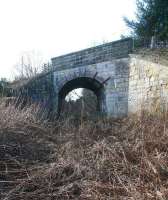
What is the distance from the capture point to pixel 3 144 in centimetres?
710

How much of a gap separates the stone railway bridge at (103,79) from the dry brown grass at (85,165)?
5.26 m

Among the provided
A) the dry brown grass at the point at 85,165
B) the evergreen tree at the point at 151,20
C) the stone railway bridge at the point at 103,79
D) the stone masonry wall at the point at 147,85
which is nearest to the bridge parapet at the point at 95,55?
the stone railway bridge at the point at 103,79

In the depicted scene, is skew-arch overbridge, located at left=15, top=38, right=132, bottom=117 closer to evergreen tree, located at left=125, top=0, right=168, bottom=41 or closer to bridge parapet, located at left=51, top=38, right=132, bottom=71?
bridge parapet, located at left=51, top=38, right=132, bottom=71

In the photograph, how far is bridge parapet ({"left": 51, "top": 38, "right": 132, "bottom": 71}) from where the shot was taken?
1445 centimetres

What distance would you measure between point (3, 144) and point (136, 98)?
275 inches

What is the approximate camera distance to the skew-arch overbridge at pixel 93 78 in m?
14.4

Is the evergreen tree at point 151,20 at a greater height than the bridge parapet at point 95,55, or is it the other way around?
the evergreen tree at point 151,20

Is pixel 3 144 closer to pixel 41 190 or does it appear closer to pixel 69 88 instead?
pixel 41 190

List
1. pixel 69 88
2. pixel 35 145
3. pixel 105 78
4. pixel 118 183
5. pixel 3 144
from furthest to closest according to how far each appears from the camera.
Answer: pixel 69 88 < pixel 105 78 < pixel 35 145 < pixel 3 144 < pixel 118 183

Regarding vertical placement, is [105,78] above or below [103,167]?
above

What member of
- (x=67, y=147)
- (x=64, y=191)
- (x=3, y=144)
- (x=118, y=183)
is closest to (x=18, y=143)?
(x=3, y=144)

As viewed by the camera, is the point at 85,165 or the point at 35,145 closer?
the point at 85,165

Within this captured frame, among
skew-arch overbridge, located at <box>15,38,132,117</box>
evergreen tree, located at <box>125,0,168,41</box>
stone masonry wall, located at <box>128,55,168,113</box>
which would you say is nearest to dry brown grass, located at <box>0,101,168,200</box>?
stone masonry wall, located at <box>128,55,168,113</box>

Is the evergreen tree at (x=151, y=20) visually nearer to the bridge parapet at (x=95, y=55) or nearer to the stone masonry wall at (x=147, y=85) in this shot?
the bridge parapet at (x=95, y=55)
